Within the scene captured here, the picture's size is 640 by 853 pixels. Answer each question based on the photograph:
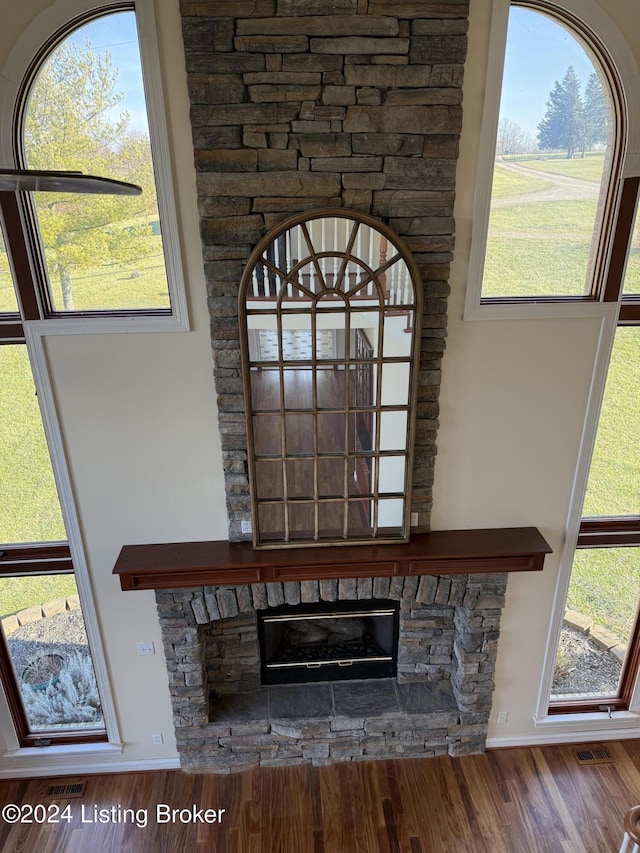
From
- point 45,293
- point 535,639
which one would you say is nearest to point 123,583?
point 45,293

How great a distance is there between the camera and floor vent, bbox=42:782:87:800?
409 cm

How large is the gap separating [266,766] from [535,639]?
209 cm

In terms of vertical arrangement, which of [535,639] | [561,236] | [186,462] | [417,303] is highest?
[561,236]

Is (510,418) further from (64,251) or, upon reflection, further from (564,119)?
(64,251)

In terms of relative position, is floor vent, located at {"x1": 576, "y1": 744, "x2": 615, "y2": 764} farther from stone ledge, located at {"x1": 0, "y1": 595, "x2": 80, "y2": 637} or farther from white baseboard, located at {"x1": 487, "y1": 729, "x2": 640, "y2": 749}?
stone ledge, located at {"x1": 0, "y1": 595, "x2": 80, "y2": 637}

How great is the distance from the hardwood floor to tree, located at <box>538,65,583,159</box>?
4.04 meters

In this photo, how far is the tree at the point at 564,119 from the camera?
309 centimetres

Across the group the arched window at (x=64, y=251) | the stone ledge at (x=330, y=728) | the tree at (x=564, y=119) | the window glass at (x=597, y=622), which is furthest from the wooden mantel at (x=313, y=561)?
the tree at (x=564, y=119)

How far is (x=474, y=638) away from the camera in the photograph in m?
3.96

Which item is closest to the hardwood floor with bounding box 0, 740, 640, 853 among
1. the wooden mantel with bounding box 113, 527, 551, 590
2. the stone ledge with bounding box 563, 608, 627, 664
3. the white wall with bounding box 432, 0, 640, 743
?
the stone ledge with bounding box 563, 608, 627, 664

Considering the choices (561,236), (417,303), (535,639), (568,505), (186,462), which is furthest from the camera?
(535,639)

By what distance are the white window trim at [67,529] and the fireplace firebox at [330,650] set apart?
1.08 meters

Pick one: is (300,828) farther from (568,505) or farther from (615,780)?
(568,505)

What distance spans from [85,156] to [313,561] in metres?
2.50
